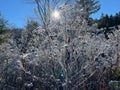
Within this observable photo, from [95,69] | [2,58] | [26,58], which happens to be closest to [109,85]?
[95,69]

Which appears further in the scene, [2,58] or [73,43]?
[2,58]

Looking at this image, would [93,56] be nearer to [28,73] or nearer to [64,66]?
[64,66]

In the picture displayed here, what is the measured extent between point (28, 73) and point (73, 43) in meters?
1.59

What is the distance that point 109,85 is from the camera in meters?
8.14

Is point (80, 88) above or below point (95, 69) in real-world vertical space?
below

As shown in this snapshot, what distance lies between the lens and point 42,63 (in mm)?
8086

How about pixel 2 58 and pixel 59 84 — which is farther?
pixel 2 58

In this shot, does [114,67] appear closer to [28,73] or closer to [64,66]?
[64,66]

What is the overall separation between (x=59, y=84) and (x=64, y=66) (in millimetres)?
586

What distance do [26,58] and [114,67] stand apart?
2.78 metres

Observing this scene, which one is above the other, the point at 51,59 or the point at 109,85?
the point at 51,59

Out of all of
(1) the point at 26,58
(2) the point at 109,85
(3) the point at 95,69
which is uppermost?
(1) the point at 26,58

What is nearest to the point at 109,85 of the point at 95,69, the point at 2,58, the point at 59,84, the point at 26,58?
the point at 95,69

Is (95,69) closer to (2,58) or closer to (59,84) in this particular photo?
(59,84)
